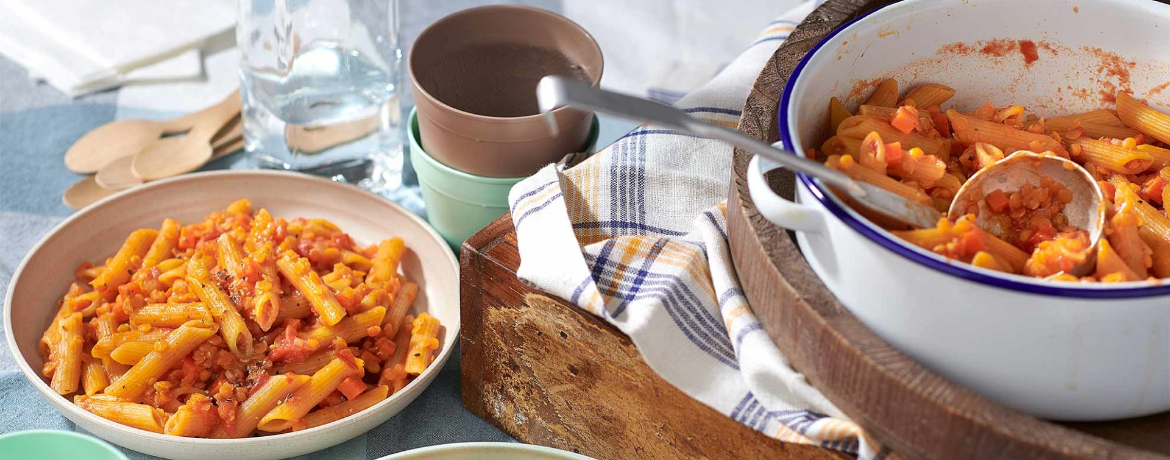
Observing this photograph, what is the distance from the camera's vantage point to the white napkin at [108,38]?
6.26 ft

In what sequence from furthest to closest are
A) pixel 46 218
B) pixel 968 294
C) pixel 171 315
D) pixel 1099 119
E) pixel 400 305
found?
pixel 46 218 → pixel 400 305 → pixel 171 315 → pixel 1099 119 → pixel 968 294

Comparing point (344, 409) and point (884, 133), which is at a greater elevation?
point (884, 133)

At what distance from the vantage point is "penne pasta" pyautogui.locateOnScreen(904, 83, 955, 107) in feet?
3.82

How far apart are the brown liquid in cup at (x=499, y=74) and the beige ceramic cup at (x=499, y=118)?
1 cm

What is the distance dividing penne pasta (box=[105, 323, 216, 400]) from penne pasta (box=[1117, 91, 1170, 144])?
3.46ft

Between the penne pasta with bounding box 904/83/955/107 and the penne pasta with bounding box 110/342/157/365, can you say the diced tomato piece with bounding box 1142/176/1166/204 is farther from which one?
the penne pasta with bounding box 110/342/157/365

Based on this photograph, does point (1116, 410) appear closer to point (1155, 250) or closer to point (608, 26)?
point (1155, 250)

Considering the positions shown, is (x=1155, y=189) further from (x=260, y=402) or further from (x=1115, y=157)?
(x=260, y=402)

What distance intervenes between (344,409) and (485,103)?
1.59ft

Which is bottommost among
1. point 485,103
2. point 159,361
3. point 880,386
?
point 159,361

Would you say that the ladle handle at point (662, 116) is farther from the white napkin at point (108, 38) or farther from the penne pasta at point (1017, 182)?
the white napkin at point (108, 38)

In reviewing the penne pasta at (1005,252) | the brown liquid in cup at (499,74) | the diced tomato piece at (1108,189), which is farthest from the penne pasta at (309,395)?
the diced tomato piece at (1108,189)

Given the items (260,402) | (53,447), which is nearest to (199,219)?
(260,402)

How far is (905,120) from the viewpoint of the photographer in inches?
41.5
